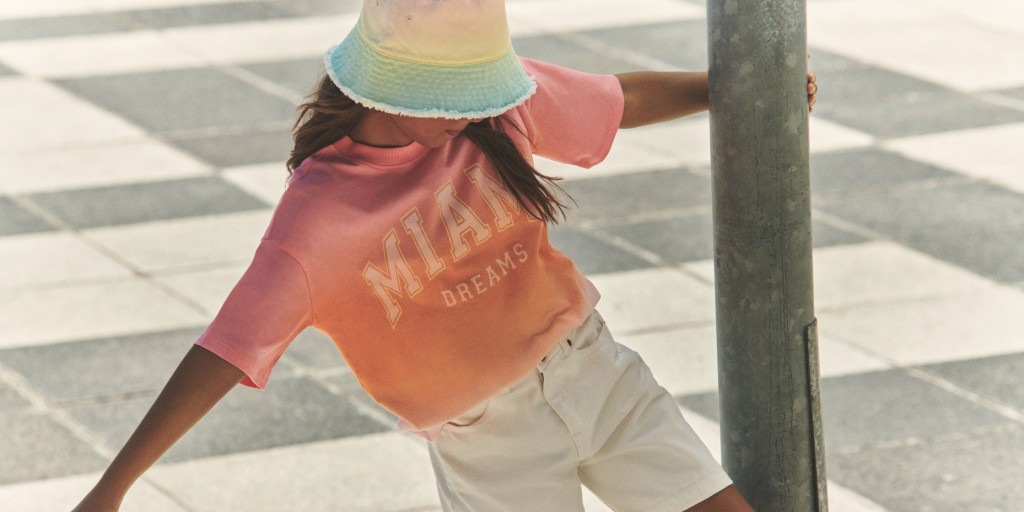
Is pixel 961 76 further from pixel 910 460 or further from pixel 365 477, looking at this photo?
pixel 365 477

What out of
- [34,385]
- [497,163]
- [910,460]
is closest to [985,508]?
[910,460]

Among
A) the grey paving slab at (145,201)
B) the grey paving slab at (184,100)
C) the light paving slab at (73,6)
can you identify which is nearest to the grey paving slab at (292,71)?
the grey paving slab at (184,100)

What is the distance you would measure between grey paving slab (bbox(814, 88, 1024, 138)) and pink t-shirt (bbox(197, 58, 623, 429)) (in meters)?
4.43

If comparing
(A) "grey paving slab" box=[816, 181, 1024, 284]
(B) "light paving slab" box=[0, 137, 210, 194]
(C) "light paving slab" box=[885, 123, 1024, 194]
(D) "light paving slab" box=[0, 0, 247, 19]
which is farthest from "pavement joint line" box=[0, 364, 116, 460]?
(D) "light paving slab" box=[0, 0, 247, 19]

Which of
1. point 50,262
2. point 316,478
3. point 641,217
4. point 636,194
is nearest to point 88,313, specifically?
point 50,262

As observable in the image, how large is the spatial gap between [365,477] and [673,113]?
1604mm

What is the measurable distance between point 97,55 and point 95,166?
192 centimetres

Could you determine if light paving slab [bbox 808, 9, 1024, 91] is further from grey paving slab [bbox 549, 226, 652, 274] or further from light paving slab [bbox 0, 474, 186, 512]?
light paving slab [bbox 0, 474, 186, 512]

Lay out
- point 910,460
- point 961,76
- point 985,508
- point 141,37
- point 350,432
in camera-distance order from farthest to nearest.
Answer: point 141,37 < point 961,76 < point 350,432 < point 910,460 < point 985,508

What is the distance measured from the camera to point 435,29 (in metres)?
2.34

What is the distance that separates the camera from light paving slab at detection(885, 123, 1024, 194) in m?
6.25

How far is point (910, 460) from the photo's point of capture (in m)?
4.02

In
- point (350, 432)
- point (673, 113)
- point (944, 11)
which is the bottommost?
point (944, 11)

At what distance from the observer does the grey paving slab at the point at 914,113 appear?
22.5ft
